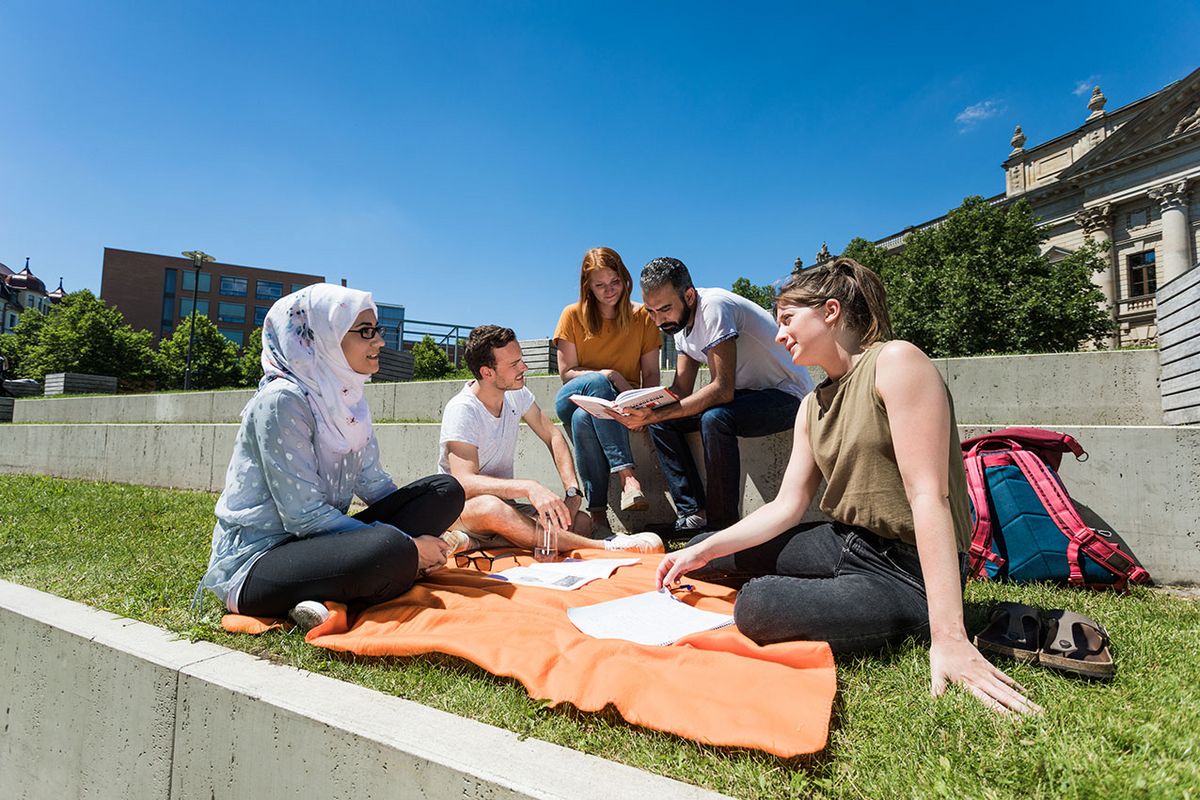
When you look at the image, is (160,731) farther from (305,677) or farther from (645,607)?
(645,607)

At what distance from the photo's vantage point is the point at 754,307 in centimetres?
374

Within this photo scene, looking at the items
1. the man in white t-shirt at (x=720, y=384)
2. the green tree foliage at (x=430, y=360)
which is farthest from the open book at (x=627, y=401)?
the green tree foliage at (x=430, y=360)

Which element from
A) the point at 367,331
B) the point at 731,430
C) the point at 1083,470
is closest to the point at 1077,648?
the point at 731,430

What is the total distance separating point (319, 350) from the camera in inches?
98.7

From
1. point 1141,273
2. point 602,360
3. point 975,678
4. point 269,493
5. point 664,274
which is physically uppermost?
point 1141,273

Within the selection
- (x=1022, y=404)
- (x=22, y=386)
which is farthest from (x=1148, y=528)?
(x=22, y=386)

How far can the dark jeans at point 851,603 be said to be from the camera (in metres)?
1.85

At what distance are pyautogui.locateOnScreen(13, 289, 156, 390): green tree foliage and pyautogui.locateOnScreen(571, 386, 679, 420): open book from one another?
30.2m

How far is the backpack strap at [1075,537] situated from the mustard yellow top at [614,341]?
238 cm

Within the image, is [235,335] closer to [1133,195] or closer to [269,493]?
[269,493]

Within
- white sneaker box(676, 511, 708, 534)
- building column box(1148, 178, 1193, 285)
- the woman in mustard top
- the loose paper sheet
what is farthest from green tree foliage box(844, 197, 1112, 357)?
the loose paper sheet

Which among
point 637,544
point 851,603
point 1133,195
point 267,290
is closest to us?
point 851,603

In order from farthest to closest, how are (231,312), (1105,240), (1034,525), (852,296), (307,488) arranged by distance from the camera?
(231,312)
(1105,240)
(1034,525)
(307,488)
(852,296)

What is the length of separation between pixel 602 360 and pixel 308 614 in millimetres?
2715
